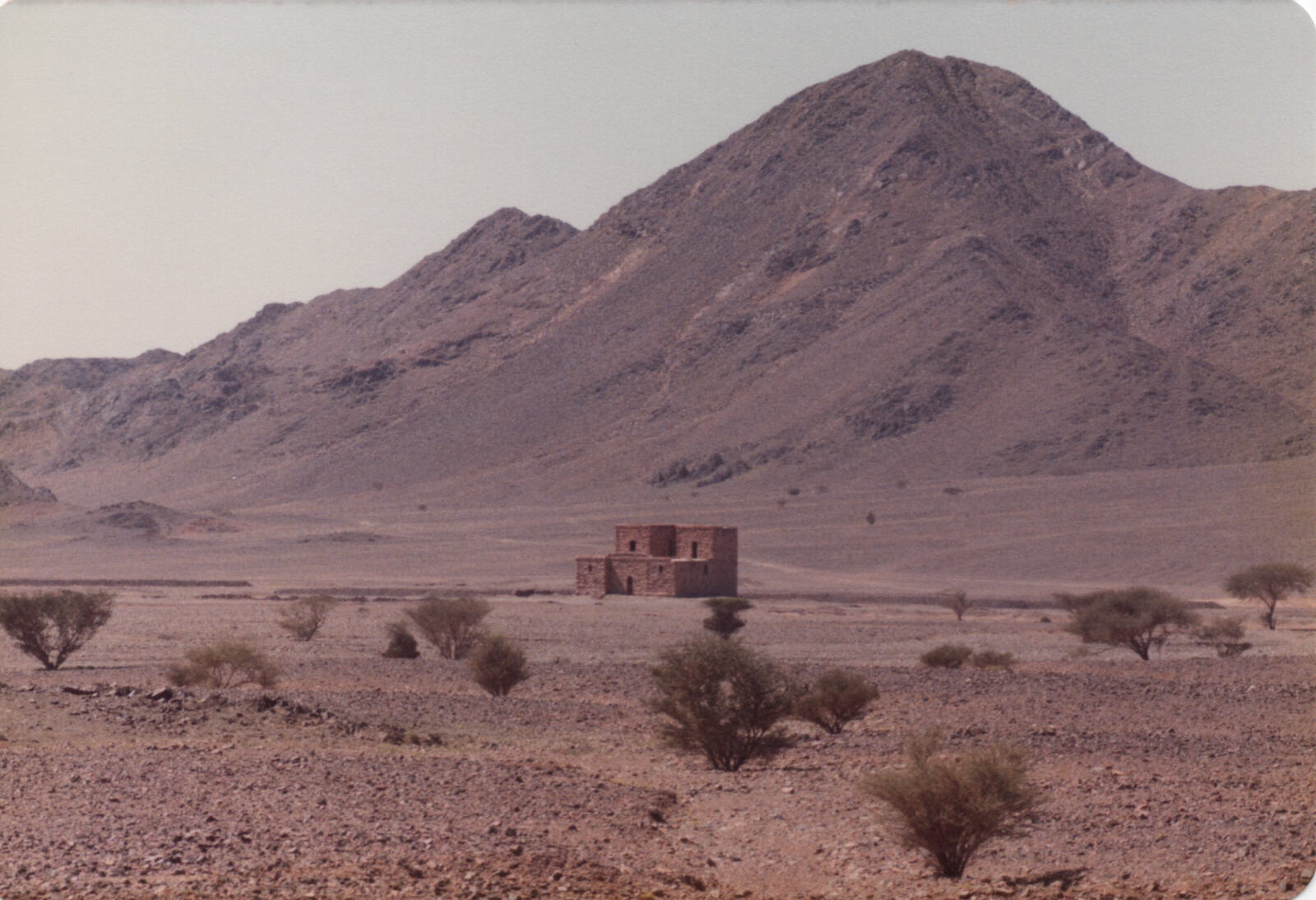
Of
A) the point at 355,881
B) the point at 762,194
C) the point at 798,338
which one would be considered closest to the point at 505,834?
the point at 355,881

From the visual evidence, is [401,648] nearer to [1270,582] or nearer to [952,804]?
[952,804]

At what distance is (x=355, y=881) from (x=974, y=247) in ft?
410

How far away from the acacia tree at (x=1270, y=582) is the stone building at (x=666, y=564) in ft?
63.8

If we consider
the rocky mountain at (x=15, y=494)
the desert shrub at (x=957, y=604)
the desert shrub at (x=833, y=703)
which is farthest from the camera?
the rocky mountain at (x=15, y=494)

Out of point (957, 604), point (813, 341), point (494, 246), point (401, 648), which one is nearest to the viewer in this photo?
point (401, 648)

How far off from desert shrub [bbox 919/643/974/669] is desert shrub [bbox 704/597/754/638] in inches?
359

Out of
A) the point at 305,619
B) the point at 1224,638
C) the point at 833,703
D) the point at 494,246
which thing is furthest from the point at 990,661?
the point at 494,246

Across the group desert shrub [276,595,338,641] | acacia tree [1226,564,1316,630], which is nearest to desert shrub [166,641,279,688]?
desert shrub [276,595,338,641]

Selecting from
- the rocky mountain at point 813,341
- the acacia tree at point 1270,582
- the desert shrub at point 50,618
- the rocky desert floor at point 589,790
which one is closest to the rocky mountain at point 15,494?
the rocky mountain at point 813,341

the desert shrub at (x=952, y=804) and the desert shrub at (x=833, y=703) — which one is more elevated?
the desert shrub at (x=952, y=804)

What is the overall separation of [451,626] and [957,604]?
23.5 meters

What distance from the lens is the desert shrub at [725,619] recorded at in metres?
42.3

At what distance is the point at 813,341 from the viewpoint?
12744cm

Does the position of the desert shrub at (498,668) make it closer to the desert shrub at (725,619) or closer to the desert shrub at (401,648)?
the desert shrub at (401,648)
